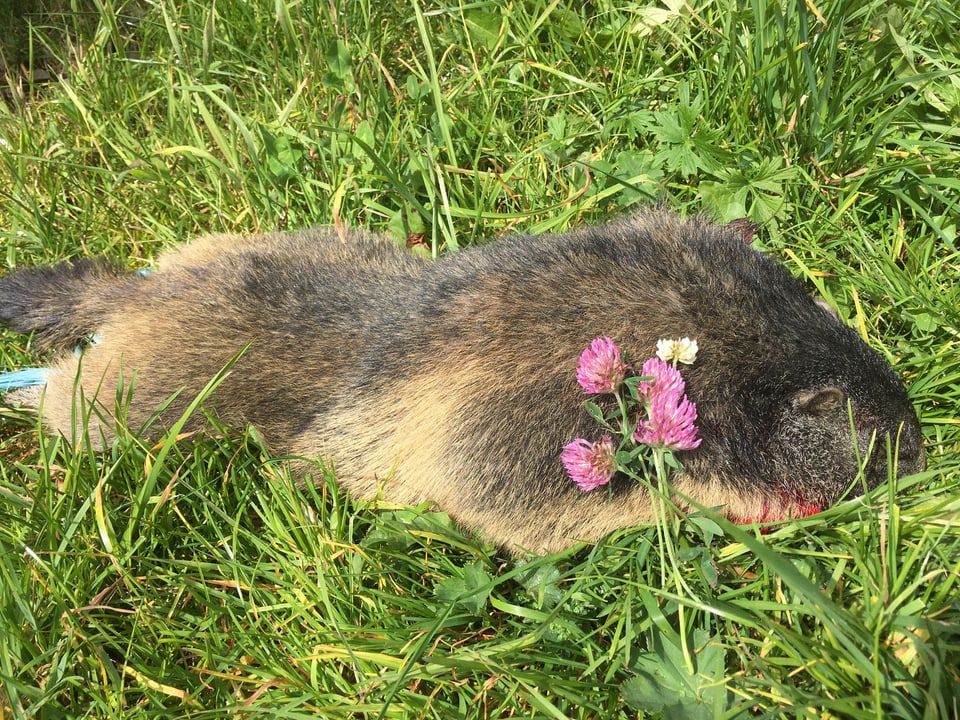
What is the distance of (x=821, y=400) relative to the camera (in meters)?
2.96

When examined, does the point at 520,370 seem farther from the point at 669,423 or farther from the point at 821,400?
the point at 821,400

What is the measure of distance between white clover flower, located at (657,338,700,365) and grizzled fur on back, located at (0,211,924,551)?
2.7 inches

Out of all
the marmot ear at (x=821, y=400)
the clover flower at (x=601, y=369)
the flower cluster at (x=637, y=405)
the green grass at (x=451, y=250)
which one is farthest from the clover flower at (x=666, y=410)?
the marmot ear at (x=821, y=400)

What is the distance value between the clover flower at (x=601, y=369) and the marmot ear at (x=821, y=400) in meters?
0.73

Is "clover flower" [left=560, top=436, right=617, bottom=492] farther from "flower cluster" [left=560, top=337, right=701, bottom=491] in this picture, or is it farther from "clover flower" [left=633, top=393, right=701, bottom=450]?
"clover flower" [left=633, top=393, right=701, bottom=450]

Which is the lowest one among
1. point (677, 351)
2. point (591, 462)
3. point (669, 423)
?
point (591, 462)

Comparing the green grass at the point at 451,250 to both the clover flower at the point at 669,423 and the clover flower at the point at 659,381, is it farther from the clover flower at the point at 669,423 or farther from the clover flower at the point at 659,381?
the clover flower at the point at 659,381

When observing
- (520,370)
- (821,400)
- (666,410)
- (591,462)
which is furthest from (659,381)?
(821,400)

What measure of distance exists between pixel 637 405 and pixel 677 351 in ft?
0.77

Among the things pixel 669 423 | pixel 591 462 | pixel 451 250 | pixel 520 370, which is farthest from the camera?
pixel 451 250

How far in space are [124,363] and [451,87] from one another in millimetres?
2442

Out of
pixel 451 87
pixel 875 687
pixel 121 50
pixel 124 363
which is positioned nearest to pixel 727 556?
pixel 875 687

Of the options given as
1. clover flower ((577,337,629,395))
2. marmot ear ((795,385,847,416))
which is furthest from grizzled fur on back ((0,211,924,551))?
clover flower ((577,337,629,395))

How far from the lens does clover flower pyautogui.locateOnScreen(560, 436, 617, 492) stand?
2.76 meters
